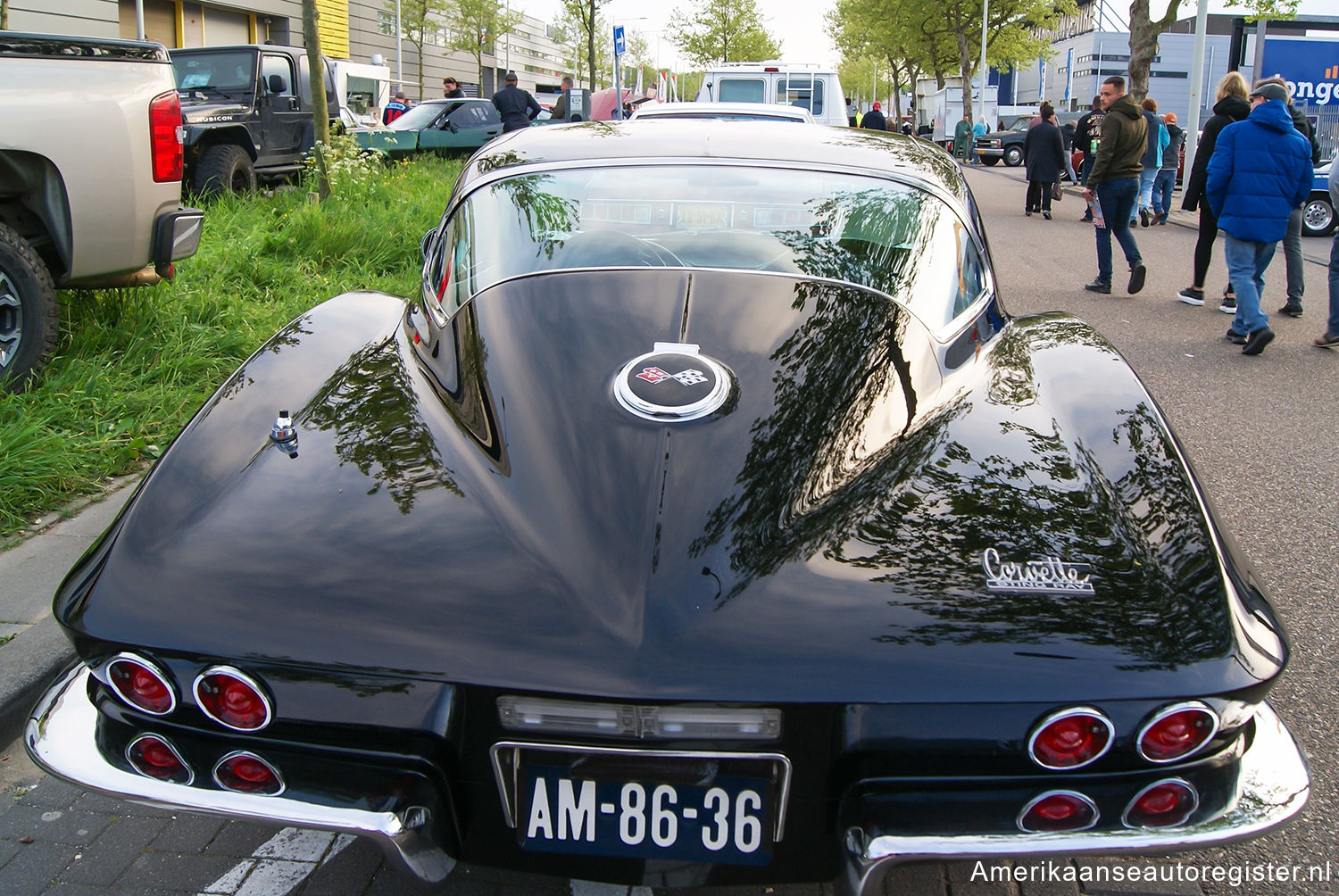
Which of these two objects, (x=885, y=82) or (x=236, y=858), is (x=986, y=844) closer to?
(x=236, y=858)

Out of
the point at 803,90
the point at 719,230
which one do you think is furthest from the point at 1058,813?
the point at 803,90

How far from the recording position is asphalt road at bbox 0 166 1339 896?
2162mm

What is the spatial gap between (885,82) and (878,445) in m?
116

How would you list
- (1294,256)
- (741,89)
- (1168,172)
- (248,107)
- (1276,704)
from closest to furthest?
(1276,704)
(1294,256)
(248,107)
(1168,172)
(741,89)

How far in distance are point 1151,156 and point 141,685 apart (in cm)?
1525

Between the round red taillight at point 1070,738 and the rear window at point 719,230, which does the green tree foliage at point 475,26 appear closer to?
the rear window at point 719,230

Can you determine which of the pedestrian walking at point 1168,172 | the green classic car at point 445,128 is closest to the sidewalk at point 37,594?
the green classic car at point 445,128

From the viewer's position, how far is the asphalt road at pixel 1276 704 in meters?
2.16

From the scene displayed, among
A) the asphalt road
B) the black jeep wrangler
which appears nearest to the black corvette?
the asphalt road

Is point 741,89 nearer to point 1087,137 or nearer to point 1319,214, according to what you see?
point 1087,137

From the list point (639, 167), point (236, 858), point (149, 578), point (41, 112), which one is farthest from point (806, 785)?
point (41, 112)

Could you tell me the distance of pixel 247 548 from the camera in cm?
183

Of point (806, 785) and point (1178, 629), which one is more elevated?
point (1178, 629)

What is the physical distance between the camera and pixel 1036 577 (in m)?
1.74
